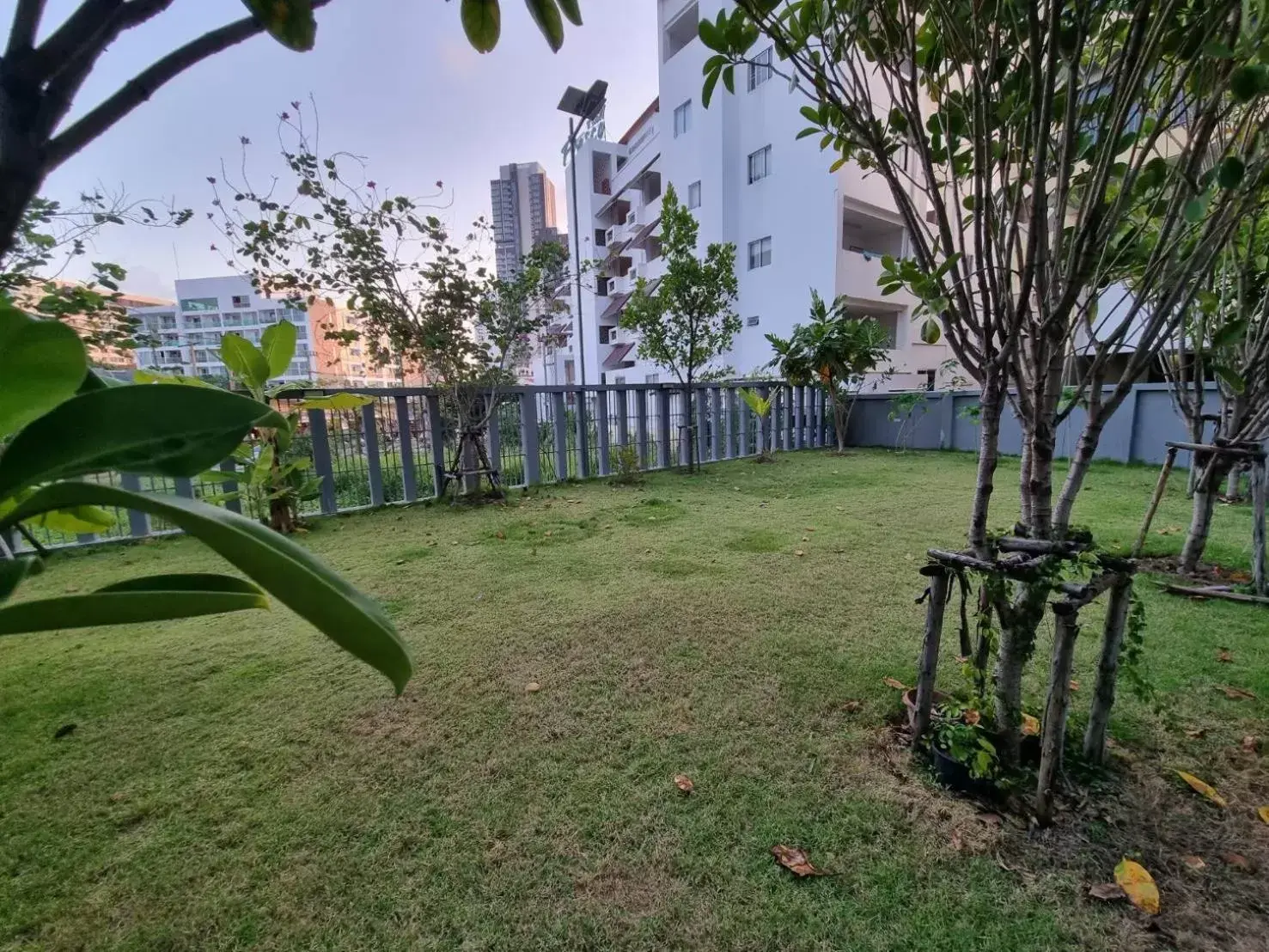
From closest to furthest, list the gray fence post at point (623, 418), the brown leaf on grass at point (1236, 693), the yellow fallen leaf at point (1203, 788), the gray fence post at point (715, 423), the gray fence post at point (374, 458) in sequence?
the yellow fallen leaf at point (1203, 788), the brown leaf on grass at point (1236, 693), the gray fence post at point (374, 458), the gray fence post at point (623, 418), the gray fence post at point (715, 423)

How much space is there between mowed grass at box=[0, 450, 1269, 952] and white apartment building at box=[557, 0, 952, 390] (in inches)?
375

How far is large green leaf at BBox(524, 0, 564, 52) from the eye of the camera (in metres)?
0.57

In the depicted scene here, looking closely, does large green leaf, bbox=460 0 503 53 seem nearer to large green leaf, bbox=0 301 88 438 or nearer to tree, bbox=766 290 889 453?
large green leaf, bbox=0 301 88 438

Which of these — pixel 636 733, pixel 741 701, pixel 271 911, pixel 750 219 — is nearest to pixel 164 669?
pixel 271 911

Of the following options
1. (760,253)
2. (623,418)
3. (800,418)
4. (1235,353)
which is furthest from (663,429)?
(760,253)

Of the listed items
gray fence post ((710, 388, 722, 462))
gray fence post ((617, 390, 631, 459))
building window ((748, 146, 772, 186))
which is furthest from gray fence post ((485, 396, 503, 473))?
Answer: building window ((748, 146, 772, 186))

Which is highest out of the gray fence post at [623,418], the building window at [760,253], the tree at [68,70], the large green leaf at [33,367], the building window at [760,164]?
the building window at [760,164]

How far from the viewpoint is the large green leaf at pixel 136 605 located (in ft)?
1.25

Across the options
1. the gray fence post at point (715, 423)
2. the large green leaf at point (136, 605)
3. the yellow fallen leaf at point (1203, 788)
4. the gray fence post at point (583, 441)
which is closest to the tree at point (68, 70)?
the large green leaf at point (136, 605)

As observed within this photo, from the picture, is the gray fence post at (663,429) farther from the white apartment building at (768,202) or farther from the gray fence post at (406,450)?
the white apartment building at (768,202)

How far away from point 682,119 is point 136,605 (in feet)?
67.2

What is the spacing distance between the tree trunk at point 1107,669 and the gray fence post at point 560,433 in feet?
17.3

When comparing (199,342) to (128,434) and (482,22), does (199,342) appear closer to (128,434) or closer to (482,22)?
(482,22)

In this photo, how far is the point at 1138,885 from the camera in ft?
3.72
